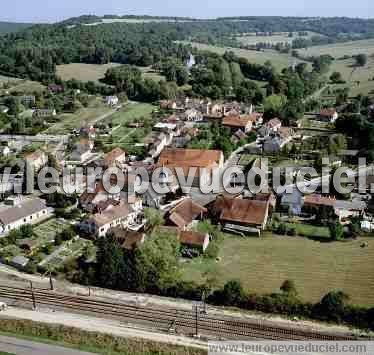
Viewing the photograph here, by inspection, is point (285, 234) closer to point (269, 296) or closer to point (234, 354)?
point (269, 296)

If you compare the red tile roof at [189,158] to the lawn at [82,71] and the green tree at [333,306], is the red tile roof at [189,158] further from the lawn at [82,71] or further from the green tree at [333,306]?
the lawn at [82,71]

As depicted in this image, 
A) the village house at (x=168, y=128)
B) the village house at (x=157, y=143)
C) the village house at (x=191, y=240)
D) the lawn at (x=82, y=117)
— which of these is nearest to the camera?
the village house at (x=191, y=240)

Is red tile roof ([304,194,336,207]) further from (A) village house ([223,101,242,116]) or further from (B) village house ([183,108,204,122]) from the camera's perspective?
(B) village house ([183,108,204,122])

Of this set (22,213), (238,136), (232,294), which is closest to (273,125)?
(238,136)

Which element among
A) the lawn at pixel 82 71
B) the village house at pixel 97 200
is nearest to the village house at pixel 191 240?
the village house at pixel 97 200

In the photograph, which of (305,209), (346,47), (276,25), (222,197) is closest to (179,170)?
(222,197)
